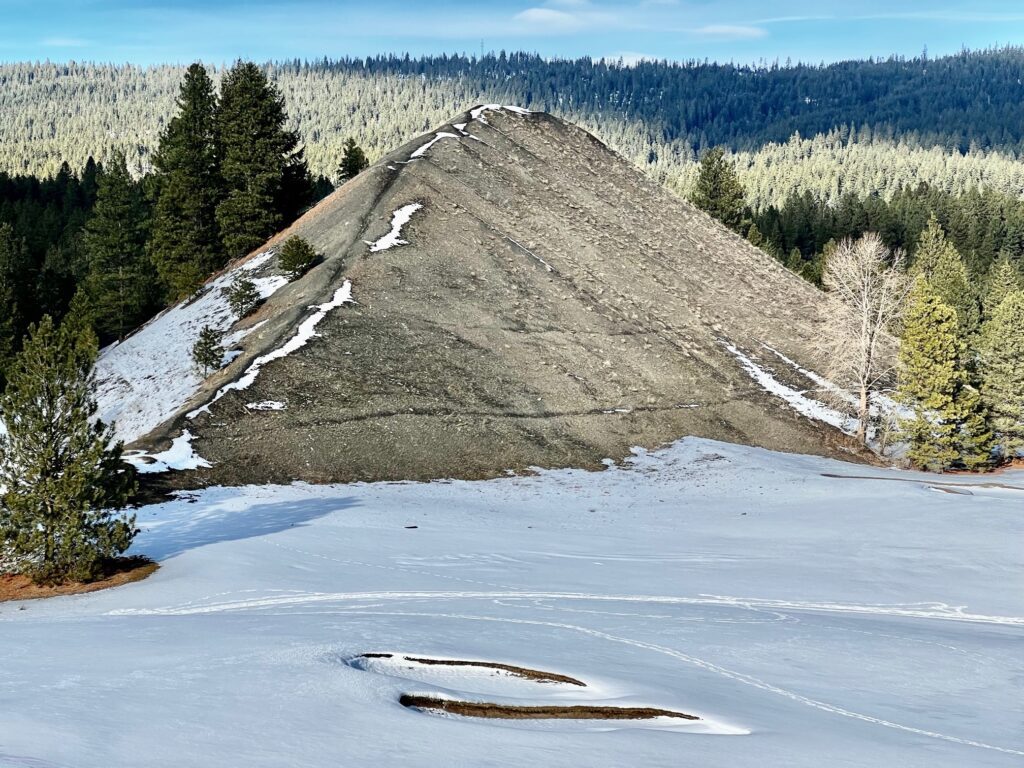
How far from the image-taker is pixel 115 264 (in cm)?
6347

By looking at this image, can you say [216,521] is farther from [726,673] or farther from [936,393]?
[936,393]

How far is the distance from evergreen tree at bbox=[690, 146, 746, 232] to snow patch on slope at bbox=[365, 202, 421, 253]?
4249 cm

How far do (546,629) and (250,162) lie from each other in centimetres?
5129

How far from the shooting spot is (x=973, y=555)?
25516 mm

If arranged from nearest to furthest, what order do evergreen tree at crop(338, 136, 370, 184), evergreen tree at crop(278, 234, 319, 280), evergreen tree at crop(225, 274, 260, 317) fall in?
evergreen tree at crop(225, 274, 260, 317) → evergreen tree at crop(278, 234, 319, 280) → evergreen tree at crop(338, 136, 370, 184)

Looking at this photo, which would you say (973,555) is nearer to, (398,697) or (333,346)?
(398,697)

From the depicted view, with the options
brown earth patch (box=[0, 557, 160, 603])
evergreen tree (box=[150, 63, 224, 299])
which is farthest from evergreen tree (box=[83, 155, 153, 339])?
brown earth patch (box=[0, 557, 160, 603])

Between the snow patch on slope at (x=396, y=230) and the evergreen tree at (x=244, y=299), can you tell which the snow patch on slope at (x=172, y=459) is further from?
the snow patch on slope at (x=396, y=230)

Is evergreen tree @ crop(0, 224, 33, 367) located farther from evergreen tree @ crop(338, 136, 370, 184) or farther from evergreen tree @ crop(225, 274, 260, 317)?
evergreen tree @ crop(338, 136, 370, 184)

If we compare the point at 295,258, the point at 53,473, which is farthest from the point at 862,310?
the point at 53,473

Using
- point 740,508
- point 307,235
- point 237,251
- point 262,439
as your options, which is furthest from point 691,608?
point 237,251

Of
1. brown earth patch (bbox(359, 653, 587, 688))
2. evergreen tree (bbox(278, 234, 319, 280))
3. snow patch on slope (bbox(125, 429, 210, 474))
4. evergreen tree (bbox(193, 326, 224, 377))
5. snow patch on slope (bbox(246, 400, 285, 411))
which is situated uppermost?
evergreen tree (bbox(278, 234, 319, 280))

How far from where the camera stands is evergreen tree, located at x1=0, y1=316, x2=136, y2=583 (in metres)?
22.0

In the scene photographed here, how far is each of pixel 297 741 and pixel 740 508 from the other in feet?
87.8
